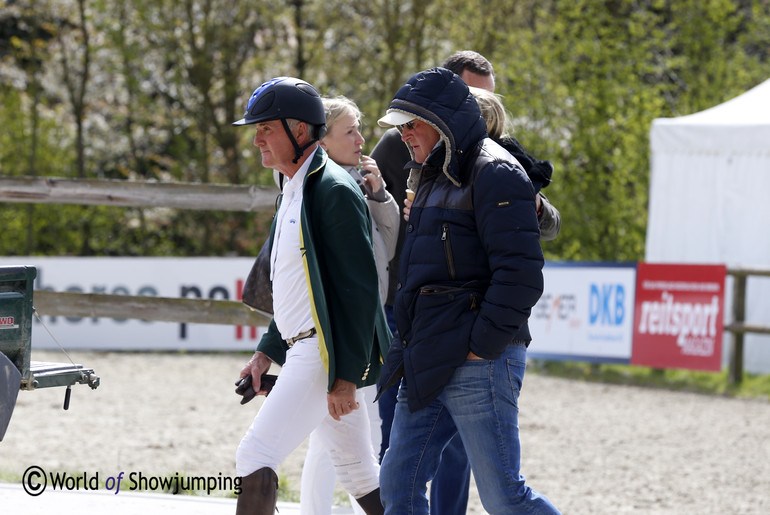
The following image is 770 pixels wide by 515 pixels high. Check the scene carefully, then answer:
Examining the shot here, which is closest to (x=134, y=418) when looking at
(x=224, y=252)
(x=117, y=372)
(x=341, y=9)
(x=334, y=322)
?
(x=117, y=372)

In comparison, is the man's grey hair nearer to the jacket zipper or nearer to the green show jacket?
the green show jacket

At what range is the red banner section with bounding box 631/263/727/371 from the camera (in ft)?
35.1

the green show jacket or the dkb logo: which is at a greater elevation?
the green show jacket

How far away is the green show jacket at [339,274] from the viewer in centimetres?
341

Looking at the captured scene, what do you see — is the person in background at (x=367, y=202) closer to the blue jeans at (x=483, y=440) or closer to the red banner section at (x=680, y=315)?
the blue jeans at (x=483, y=440)

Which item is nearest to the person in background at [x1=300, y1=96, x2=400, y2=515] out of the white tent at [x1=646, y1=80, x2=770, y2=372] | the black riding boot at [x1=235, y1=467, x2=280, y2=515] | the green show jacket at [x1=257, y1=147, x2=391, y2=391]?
the green show jacket at [x1=257, y1=147, x2=391, y2=391]

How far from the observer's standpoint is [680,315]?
1080cm

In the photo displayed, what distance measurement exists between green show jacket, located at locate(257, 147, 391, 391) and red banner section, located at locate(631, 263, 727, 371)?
7.88m

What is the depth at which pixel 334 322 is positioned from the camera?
137 inches

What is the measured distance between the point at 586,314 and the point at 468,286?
844cm

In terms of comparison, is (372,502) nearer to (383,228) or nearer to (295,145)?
(383,228)

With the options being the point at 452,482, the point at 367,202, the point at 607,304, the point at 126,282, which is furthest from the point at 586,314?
the point at 367,202

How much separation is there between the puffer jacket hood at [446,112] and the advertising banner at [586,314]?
8.12 metres

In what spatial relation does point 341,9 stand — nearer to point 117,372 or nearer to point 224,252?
point 224,252
